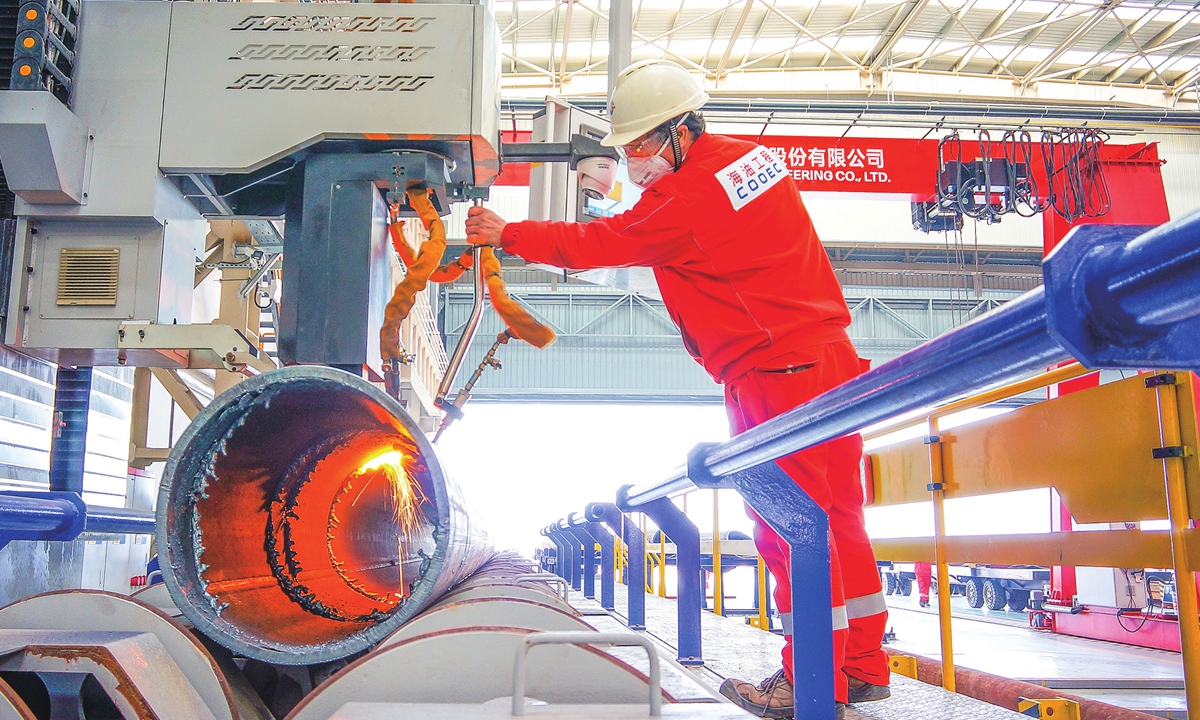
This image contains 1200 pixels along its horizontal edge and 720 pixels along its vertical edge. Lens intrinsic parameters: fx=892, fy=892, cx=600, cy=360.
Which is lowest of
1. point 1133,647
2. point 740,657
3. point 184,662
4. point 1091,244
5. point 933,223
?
point 1133,647

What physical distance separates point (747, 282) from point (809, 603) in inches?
42.0

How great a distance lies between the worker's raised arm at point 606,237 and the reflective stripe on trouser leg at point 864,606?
1.01 metres

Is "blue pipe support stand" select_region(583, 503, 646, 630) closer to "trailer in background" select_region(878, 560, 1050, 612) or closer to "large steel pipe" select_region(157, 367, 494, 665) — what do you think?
"large steel pipe" select_region(157, 367, 494, 665)

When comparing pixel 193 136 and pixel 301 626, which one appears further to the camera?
pixel 193 136

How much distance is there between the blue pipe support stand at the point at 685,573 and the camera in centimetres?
275

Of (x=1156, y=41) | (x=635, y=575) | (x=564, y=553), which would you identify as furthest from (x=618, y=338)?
(x=635, y=575)

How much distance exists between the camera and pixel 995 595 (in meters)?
12.7

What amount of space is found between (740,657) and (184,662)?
1.70 m

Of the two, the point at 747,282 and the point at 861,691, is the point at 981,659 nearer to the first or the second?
the point at 861,691

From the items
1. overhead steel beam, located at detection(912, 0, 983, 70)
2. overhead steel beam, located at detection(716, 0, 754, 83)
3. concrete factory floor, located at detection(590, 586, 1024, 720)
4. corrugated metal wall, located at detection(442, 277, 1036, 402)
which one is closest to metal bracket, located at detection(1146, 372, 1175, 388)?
concrete factory floor, located at detection(590, 586, 1024, 720)

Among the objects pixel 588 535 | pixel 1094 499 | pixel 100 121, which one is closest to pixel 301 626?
pixel 100 121

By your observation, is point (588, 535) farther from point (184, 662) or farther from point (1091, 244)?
point (1091, 244)

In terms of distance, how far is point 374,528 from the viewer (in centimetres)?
322

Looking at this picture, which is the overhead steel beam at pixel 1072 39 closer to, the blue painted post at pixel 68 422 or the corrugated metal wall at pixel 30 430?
the corrugated metal wall at pixel 30 430
